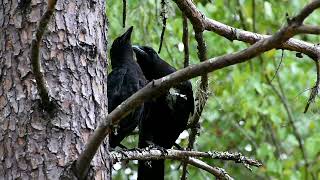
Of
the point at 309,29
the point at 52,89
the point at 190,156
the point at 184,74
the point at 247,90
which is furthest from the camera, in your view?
the point at 247,90

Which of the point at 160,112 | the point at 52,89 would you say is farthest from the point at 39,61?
the point at 160,112

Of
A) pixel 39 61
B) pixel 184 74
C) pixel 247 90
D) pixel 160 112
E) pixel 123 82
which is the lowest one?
pixel 184 74

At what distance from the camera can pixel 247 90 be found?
5656 mm

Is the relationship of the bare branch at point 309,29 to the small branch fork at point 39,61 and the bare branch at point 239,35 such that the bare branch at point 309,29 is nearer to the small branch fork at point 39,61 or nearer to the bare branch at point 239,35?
the small branch fork at point 39,61

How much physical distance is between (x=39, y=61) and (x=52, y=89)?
10.5 inches

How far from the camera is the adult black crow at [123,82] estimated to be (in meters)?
4.39

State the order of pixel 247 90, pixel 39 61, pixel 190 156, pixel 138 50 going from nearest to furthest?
pixel 39 61 → pixel 190 156 → pixel 138 50 → pixel 247 90

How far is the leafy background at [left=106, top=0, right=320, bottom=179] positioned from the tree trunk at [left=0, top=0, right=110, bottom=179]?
2.47 m

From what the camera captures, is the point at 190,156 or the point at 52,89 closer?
the point at 52,89

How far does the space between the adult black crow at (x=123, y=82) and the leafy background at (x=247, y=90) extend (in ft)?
0.86

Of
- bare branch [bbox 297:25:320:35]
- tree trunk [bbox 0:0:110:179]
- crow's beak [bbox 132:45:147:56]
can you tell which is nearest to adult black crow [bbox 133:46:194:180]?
crow's beak [bbox 132:45:147:56]

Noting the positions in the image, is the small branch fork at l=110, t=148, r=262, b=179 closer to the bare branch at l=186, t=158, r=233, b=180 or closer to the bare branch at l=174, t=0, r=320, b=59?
the bare branch at l=186, t=158, r=233, b=180

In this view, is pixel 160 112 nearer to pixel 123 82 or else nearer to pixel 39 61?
pixel 123 82

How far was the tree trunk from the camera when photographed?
2.05m
